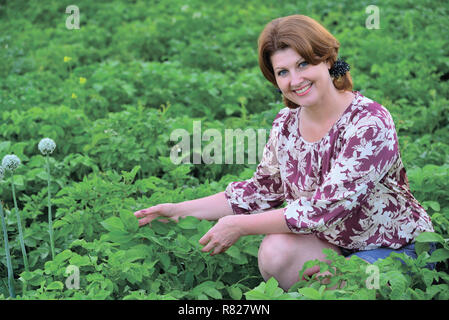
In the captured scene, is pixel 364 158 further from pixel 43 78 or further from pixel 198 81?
pixel 43 78

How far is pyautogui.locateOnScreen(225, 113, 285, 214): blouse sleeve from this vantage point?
2568 mm

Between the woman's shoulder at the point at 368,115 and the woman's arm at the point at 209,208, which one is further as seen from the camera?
the woman's arm at the point at 209,208

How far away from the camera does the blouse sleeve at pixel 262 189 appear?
101 inches

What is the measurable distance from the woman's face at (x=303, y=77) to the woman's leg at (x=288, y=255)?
52 centimetres

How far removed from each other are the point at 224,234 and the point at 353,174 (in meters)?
0.53

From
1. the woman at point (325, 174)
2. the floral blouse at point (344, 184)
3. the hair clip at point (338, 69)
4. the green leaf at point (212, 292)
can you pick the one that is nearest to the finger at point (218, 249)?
the woman at point (325, 174)

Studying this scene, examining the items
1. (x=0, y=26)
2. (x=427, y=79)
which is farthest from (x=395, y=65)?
(x=0, y=26)

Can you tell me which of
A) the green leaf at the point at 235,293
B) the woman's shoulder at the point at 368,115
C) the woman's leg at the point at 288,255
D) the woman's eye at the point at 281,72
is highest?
the woman's eye at the point at 281,72

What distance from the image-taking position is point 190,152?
3.63m

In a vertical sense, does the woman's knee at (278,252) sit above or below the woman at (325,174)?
below

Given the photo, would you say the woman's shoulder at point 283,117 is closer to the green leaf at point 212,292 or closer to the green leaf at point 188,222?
the green leaf at point 188,222

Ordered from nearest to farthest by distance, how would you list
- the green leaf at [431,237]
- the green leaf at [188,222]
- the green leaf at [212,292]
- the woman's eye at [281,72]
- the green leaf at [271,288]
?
the green leaf at [271,288] < the green leaf at [431,237] < the green leaf at [212,292] < the woman's eye at [281,72] < the green leaf at [188,222]

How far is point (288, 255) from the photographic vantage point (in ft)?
7.50
